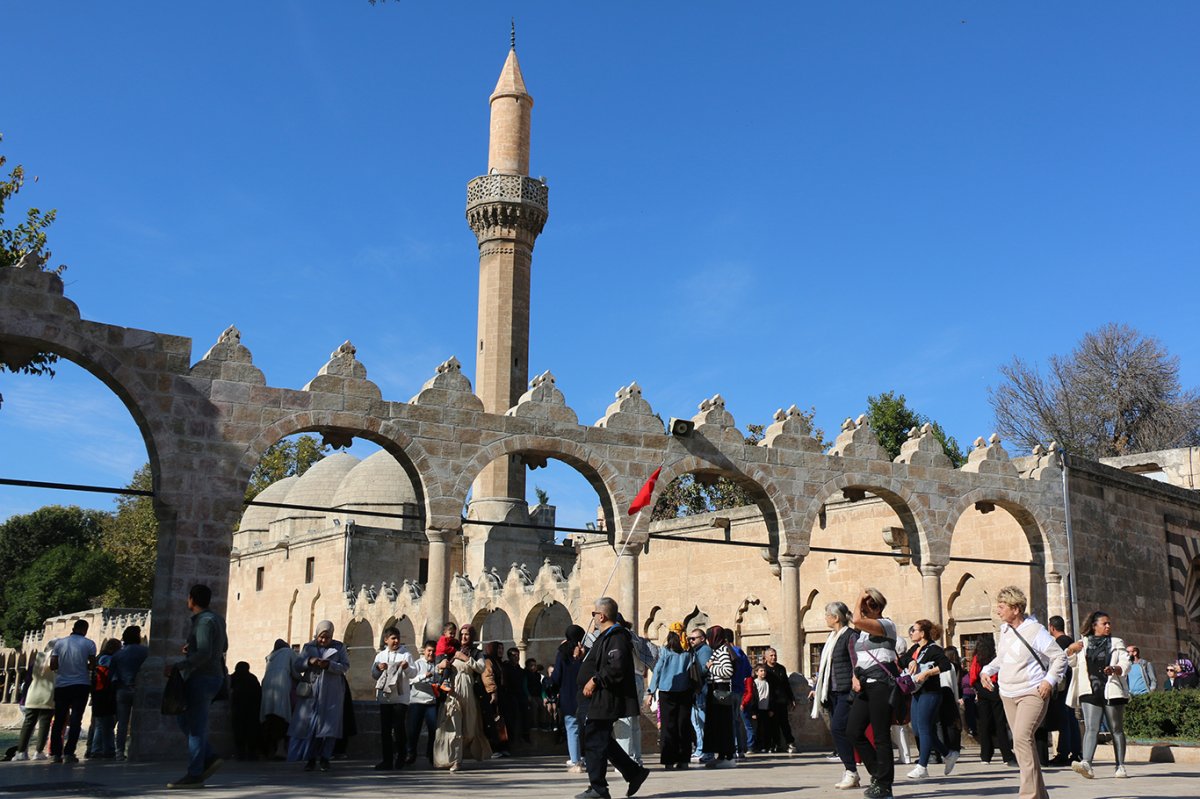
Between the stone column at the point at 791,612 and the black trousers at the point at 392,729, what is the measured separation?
19.9ft

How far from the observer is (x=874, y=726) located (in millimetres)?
7836

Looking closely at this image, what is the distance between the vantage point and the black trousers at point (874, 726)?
7.65 metres

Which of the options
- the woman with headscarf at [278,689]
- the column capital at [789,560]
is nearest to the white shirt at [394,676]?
the woman with headscarf at [278,689]

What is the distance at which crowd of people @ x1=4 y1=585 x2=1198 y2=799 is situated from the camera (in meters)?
7.89

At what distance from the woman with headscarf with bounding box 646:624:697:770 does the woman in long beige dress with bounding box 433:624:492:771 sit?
66.0 inches

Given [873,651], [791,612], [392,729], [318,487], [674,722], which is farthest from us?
[318,487]

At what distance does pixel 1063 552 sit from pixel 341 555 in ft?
68.7

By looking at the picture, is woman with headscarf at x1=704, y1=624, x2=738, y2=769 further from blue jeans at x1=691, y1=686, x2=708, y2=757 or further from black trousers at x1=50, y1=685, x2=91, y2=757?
black trousers at x1=50, y1=685, x2=91, y2=757

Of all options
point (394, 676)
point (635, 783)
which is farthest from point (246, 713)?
point (635, 783)

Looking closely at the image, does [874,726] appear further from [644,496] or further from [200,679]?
[644,496]

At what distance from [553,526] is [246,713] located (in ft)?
23.3

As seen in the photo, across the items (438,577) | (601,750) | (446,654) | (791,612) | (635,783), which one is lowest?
(635,783)

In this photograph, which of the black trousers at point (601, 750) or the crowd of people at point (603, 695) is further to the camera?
the crowd of people at point (603, 695)

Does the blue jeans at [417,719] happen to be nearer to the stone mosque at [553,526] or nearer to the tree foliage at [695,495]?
the stone mosque at [553,526]
